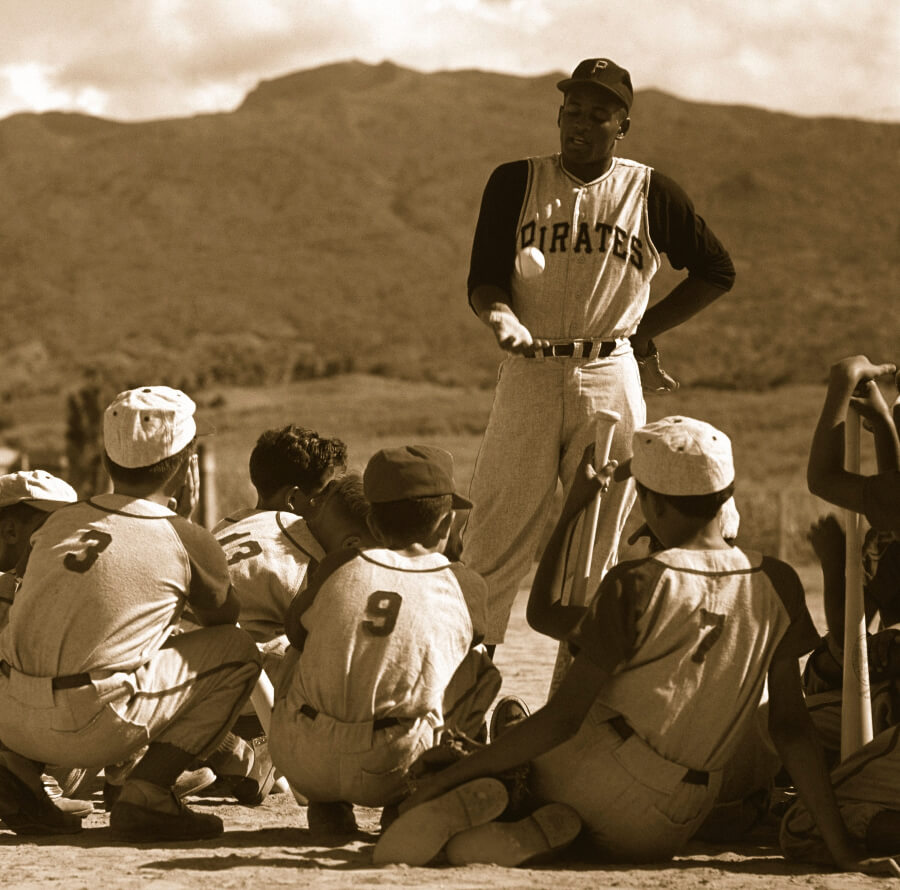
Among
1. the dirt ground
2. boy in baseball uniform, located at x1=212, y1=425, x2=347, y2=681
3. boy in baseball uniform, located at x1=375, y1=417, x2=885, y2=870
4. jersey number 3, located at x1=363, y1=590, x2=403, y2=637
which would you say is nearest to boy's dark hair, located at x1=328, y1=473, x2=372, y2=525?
boy in baseball uniform, located at x1=212, y1=425, x2=347, y2=681

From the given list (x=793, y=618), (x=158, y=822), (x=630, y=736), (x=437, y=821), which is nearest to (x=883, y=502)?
(x=793, y=618)

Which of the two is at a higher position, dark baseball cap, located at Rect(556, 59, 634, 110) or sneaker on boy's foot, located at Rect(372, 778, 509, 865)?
dark baseball cap, located at Rect(556, 59, 634, 110)

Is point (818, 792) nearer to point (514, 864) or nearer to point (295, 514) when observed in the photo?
point (514, 864)

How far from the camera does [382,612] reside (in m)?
4.89

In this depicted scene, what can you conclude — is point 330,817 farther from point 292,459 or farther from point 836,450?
point 836,450

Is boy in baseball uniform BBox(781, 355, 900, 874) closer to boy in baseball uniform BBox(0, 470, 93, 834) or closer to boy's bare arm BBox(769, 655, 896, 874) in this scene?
boy's bare arm BBox(769, 655, 896, 874)

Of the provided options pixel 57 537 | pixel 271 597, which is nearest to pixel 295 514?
pixel 271 597

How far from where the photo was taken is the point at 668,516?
4719mm

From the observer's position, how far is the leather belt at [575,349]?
5918 millimetres

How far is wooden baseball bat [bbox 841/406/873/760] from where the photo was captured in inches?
199

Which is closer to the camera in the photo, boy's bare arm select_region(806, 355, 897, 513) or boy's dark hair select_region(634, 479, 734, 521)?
boy's dark hair select_region(634, 479, 734, 521)

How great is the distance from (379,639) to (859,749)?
4.76 ft

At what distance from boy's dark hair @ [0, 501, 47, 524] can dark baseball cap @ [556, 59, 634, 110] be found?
95.2 inches

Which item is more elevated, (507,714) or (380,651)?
(380,651)
